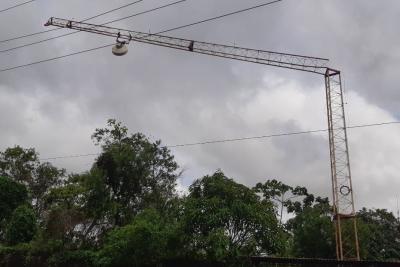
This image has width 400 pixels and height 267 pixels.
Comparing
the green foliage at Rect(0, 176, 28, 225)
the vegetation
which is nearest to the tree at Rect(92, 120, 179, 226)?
the vegetation

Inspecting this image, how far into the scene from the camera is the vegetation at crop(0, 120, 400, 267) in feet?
70.6

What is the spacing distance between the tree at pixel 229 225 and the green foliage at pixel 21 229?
1848cm

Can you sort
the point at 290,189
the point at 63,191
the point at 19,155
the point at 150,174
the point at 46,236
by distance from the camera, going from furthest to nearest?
1. the point at 290,189
2. the point at 19,155
3. the point at 63,191
4. the point at 150,174
5. the point at 46,236

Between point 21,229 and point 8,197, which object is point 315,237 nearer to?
point 21,229

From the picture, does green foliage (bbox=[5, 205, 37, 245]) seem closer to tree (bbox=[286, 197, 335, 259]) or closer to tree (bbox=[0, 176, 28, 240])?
tree (bbox=[0, 176, 28, 240])

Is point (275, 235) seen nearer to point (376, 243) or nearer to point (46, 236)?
point (46, 236)

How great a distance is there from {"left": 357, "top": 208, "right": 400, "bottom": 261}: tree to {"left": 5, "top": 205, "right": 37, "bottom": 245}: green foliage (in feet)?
85.6

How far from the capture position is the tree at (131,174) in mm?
33656

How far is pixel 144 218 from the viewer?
25.2 meters

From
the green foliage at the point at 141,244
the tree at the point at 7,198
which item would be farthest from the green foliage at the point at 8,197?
the green foliage at the point at 141,244

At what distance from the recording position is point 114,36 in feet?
101

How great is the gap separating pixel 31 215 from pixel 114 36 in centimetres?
1532

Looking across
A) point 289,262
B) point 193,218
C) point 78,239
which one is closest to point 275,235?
point 289,262

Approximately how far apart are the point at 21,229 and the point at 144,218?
49.7ft
